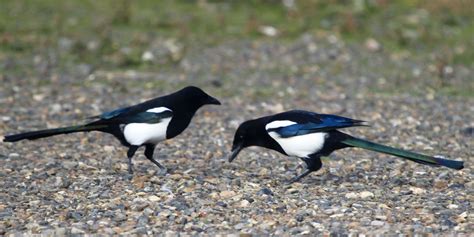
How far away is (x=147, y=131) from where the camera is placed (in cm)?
699

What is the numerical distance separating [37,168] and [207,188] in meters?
1.51

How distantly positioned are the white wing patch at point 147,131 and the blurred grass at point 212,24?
5.36m

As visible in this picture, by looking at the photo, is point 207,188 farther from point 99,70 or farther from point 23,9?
point 23,9

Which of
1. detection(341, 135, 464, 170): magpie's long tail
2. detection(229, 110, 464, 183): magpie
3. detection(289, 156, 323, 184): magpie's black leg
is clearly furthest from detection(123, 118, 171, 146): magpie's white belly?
detection(341, 135, 464, 170): magpie's long tail

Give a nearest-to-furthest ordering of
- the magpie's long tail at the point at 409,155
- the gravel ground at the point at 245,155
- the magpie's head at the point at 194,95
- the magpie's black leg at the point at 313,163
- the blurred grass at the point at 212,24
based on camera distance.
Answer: the gravel ground at the point at 245,155 < the magpie's long tail at the point at 409,155 < the magpie's black leg at the point at 313,163 < the magpie's head at the point at 194,95 < the blurred grass at the point at 212,24

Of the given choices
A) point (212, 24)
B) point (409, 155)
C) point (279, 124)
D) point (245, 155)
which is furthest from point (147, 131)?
point (212, 24)

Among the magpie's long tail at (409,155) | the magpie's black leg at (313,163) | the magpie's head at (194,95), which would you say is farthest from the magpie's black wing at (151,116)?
the magpie's long tail at (409,155)

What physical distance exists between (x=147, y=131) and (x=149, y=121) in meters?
0.07

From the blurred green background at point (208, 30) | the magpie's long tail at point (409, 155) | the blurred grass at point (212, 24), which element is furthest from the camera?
the blurred grass at point (212, 24)

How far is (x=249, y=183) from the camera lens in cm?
696

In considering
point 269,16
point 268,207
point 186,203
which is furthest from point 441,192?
point 269,16

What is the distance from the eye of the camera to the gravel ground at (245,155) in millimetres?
6055

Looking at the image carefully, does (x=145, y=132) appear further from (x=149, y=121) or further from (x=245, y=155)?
(x=245, y=155)

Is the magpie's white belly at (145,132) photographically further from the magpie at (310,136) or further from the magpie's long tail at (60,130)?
the magpie at (310,136)
